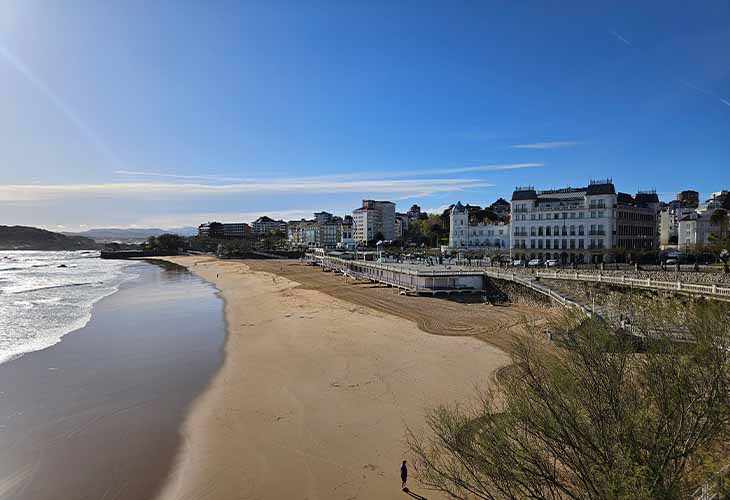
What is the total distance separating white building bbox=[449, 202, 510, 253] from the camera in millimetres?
62500

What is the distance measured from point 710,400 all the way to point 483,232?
60312mm

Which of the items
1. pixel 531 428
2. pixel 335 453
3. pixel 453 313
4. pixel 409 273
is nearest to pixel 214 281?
pixel 409 273

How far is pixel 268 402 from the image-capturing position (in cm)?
1487

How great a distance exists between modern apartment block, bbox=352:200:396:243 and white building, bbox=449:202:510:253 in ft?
138

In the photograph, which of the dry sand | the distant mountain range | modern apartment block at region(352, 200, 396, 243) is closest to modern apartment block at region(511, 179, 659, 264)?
the dry sand

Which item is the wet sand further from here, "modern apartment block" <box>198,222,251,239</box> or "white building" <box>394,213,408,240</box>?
"modern apartment block" <box>198,222,251,239</box>

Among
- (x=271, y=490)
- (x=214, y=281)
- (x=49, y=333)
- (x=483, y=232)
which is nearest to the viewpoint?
(x=271, y=490)

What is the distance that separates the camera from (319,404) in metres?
14.5

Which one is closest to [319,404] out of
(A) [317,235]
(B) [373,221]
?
(B) [373,221]

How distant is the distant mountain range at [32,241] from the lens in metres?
175

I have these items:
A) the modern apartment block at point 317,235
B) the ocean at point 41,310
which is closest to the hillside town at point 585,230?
the ocean at point 41,310

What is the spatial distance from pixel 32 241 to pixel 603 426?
225 metres

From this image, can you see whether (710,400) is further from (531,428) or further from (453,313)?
(453,313)

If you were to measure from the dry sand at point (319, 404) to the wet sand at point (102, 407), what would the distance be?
82 cm
